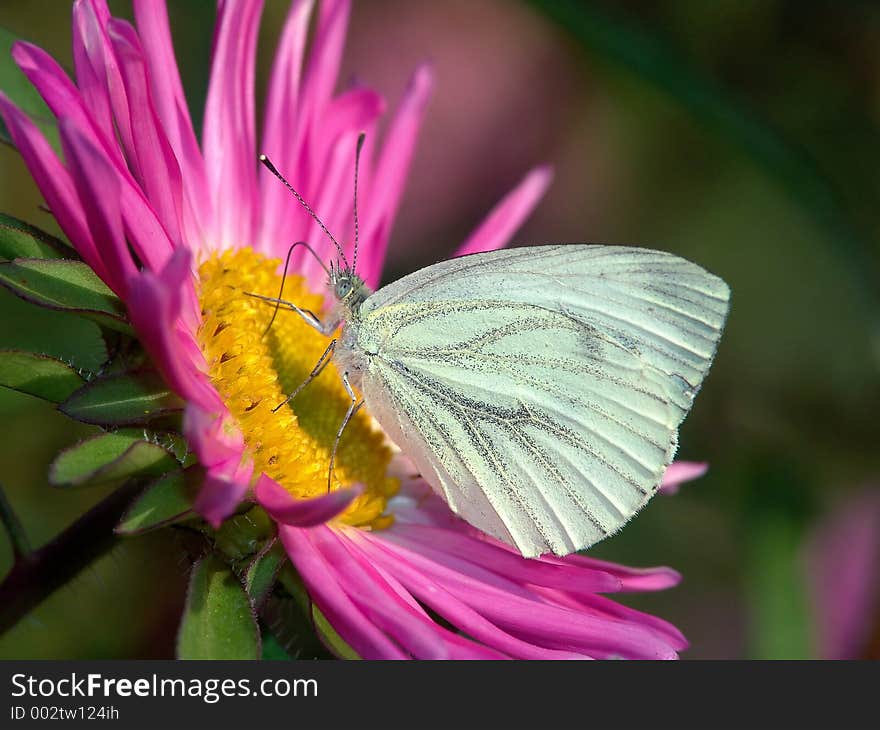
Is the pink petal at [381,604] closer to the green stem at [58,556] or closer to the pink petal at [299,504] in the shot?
the pink petal at [299,504]

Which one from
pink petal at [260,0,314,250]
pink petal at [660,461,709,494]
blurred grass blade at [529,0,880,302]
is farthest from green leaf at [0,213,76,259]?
blurred grass blade at [529,0,880,302]

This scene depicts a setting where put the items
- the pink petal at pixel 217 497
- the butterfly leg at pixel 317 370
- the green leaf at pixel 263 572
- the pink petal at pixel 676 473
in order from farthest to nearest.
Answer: the pink petal at pixel 676 473 → the butterfly leg at pixel 317 370 → the green leaf at pixel 263 572 → the pink petal at pixel 217 497

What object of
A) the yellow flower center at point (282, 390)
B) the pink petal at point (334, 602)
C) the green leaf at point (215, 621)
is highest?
the yellow flower center at point (282, 390)

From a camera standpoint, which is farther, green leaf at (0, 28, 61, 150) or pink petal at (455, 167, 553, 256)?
pink petal at (455, 167, 553, 256)

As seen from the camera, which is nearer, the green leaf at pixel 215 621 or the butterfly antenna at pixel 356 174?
the green leaf at pixel 215 621

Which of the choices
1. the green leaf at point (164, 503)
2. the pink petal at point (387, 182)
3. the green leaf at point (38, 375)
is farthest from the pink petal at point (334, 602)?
the pink petal at point (387, 182)

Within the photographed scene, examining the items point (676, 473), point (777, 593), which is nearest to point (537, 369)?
point (676, 473)

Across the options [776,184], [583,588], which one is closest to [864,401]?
[776,184]

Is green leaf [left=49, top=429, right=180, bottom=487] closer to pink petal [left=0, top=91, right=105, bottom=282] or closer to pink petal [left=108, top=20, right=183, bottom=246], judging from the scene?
pink petal [left=0, top=91, right=105, bottom=282]
